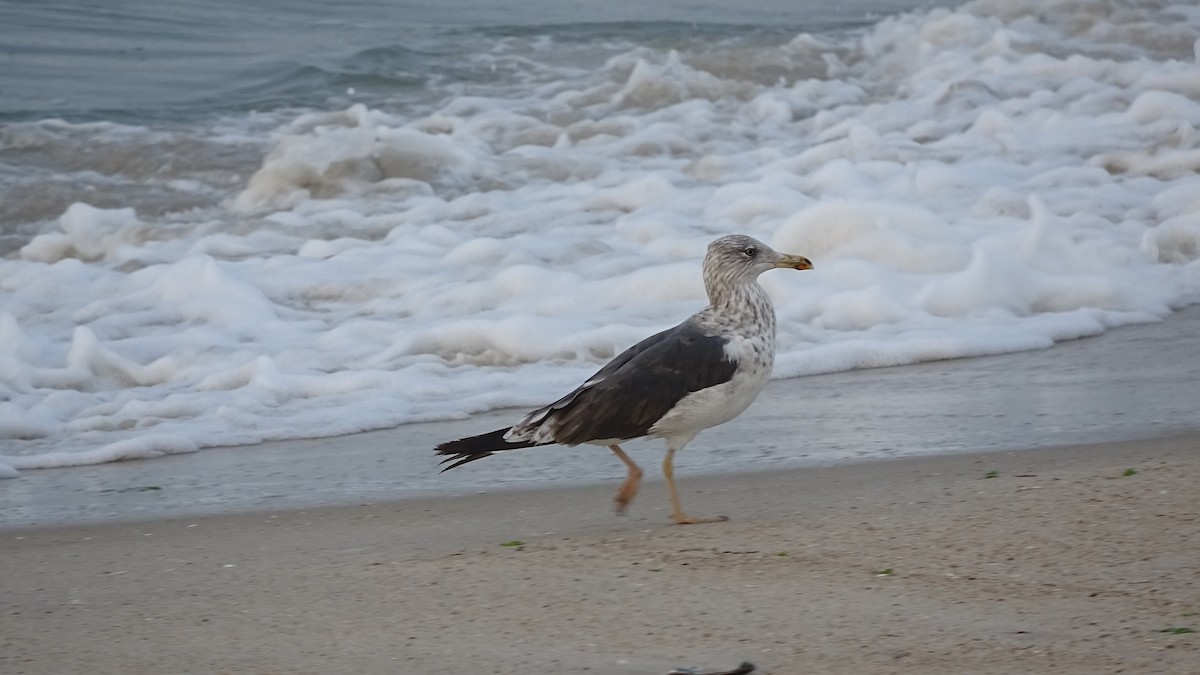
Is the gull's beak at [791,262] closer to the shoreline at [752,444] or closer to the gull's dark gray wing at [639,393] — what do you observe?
the gull's dark gray wing at [639,393]

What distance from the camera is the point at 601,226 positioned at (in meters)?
10.1

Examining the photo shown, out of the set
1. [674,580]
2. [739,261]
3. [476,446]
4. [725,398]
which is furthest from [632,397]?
[674,580]

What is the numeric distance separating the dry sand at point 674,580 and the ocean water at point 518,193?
5.71 ft

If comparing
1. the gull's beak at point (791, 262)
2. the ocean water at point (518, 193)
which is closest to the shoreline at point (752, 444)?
the ocean water at point (518, 193)

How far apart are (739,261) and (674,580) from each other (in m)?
1.38

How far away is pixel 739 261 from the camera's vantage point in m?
5.02

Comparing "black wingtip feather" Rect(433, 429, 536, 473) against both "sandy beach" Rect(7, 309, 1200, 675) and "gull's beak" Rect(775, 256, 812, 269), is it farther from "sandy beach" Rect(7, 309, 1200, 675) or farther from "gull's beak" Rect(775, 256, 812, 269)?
"gull's beak" Rect(775, 256, 812, 269)

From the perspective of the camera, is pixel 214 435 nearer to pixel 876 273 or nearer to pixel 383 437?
pixel 383 437

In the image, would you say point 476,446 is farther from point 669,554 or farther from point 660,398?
point 669,554

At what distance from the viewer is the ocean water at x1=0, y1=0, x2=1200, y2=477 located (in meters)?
7.33

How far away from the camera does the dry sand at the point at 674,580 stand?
337 centimetres

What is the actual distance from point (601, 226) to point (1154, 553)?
6.60 meters

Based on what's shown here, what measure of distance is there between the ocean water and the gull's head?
1.84 metres

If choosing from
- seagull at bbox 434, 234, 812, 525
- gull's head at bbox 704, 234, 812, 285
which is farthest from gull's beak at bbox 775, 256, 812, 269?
seagull at bbox 434, 234, 812, 525
